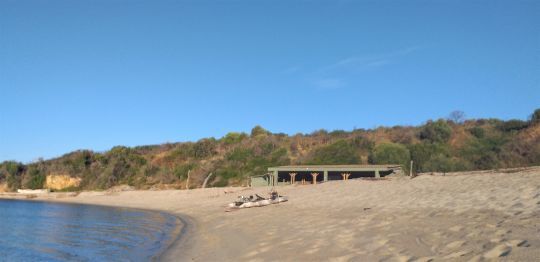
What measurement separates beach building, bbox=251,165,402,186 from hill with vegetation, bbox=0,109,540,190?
4.73 meters

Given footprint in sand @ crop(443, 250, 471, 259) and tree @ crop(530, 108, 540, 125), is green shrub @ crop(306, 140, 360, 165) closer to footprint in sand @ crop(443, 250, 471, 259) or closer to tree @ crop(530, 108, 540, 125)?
tree @ crop(530, 108, 540, 125)

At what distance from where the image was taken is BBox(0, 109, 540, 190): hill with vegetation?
1505 inches

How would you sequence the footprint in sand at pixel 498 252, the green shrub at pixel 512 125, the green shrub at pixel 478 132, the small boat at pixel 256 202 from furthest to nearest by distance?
1. the green shrub at pixel 478 132
2. the green shrub at pixel 512 125
3. the small boat at pixel 256 202
4. the footprint in sand at pixel 498 252

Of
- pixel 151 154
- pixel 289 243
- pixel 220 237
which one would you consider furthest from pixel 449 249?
pixel 151 154

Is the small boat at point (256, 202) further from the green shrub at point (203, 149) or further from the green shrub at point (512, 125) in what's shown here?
the green shrub at point (203, 149)

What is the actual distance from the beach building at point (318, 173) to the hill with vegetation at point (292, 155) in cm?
473

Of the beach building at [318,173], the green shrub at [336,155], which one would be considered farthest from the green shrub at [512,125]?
the beach building at [318,173]

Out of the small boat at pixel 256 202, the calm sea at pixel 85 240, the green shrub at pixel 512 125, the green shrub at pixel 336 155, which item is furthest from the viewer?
the green shrub at pixel 512 125

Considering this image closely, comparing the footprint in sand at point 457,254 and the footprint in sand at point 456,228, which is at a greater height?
the footprint in sand at point 456,228

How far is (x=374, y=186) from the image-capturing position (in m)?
22.2

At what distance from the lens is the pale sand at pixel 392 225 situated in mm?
8156

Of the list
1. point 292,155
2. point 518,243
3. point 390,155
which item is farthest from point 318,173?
point 518,243

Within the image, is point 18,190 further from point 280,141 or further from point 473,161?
point 473,161

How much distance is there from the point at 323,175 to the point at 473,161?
12607 millimetres
